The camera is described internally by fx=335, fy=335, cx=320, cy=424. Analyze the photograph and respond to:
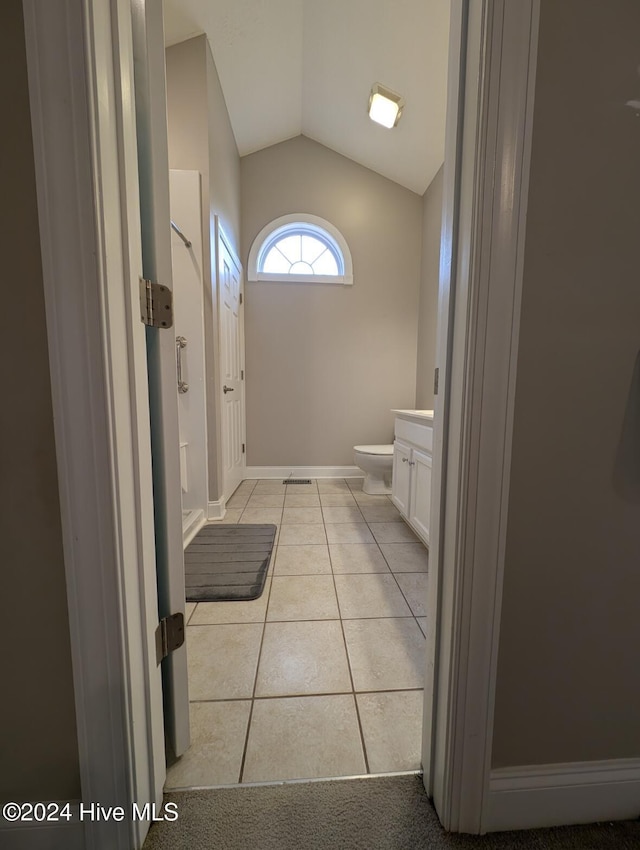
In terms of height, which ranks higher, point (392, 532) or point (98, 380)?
point (98, 380)

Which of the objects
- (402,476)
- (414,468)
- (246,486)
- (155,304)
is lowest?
(246,486)

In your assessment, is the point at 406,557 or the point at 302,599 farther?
the point at 406,557

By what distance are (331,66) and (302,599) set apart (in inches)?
133

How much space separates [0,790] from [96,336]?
0.91m

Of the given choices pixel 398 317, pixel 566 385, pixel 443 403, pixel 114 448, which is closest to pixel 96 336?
pixel 114 448

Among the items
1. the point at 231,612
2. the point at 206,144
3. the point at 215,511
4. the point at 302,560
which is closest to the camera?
the point at 231,612

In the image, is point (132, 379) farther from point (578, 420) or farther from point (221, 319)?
point (221, 319)

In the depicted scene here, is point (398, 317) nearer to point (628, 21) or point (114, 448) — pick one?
point (628, 21)

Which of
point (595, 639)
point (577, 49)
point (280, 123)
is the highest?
point (280, 123)

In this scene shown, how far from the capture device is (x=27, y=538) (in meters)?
0.61

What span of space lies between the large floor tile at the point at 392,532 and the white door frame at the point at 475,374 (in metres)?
1.36

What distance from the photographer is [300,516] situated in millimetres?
2475

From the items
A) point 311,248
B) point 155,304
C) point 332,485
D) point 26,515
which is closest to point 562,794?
point 26,515

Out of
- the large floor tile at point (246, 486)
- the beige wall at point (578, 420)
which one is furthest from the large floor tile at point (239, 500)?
the beige wall at point (578, 420)
